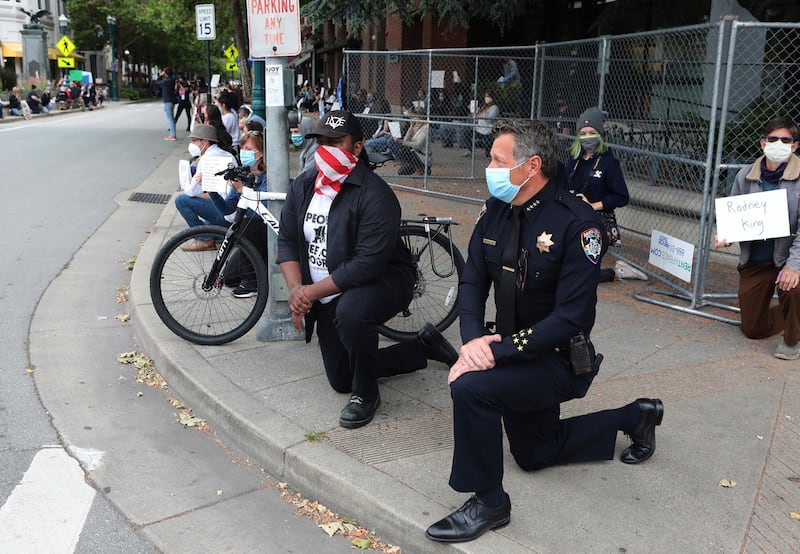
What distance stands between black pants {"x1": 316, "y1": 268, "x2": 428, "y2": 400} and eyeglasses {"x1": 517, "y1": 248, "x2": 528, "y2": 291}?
1126mm

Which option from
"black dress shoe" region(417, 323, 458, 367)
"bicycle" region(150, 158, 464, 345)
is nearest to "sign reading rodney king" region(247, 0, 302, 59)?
"bicycle" region(150, 158, 464, 345)

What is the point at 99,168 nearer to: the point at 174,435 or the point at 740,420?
the point at 174,435

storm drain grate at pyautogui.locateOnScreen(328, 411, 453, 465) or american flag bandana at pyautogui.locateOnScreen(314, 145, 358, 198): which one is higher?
american flag bandana at pyautogui.locateOnScreen(314, 145, 358, 198)

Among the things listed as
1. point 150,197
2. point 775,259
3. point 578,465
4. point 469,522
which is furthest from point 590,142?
point 150,197

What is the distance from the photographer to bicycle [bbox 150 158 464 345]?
529 cm

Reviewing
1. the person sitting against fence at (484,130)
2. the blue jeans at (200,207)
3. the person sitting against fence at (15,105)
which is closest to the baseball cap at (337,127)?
the blue jeans at (200,207)

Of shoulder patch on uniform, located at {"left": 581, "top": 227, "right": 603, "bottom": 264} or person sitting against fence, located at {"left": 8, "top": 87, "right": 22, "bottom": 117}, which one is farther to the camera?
person sitting against fence, located at {"left": 8, "top": 87, "right": 22, "bottom": 117}

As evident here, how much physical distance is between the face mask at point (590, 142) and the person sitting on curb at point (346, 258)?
2971mm

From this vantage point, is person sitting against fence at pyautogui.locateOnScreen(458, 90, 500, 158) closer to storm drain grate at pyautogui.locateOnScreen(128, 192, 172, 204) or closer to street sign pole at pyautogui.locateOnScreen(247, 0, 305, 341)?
storm drain grate at pyautogui.locateOnScreen(128, 192, 172, 204)

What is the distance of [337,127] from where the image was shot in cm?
415

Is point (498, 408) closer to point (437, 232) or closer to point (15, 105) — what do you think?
point (437, 232)

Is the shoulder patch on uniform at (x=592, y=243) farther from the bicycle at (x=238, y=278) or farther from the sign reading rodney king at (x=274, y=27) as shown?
the sign reading rodney king at (x=274, y=27)

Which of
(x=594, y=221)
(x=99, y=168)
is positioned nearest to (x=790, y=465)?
(x=594, y=221)

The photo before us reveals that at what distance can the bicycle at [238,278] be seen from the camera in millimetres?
5289
